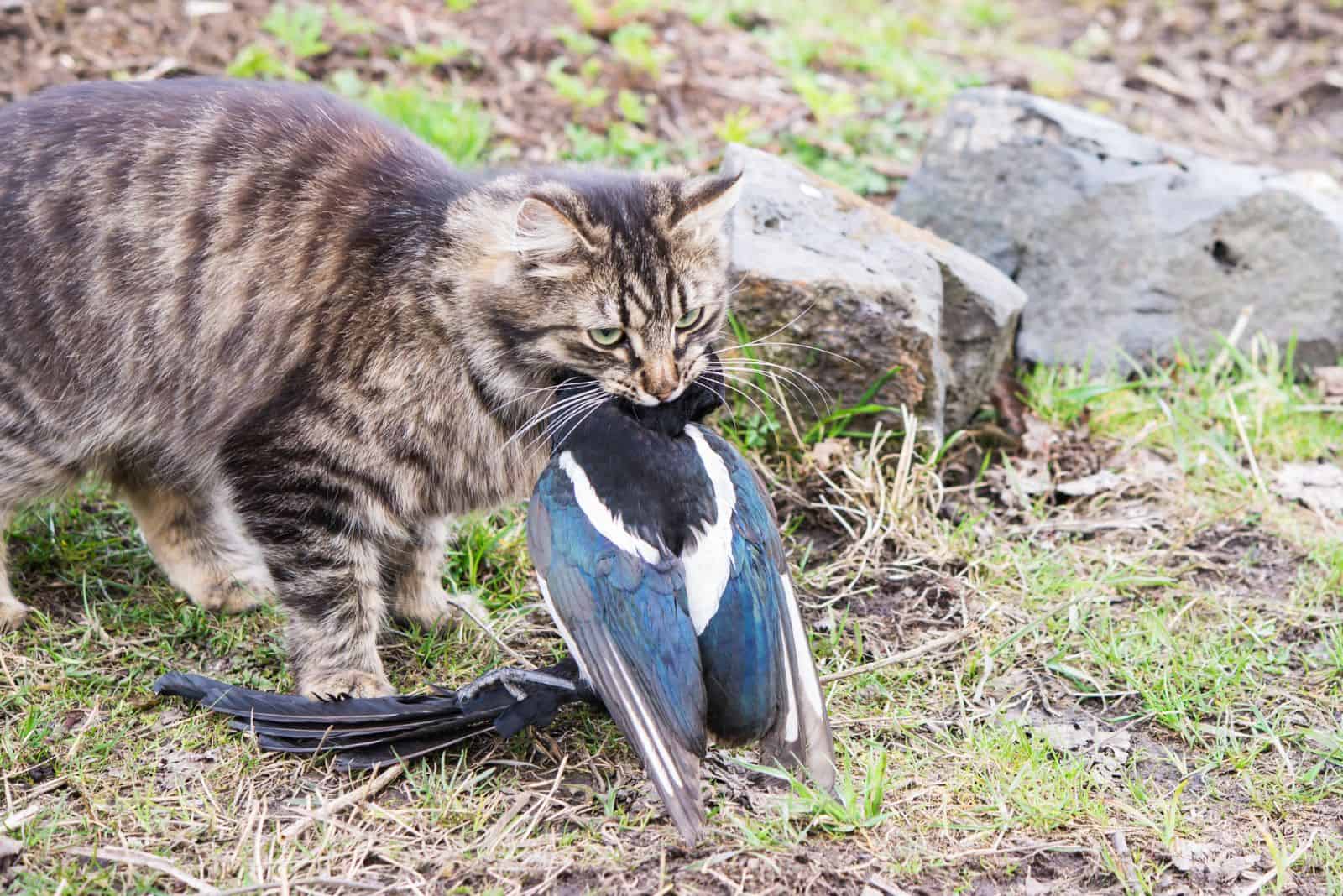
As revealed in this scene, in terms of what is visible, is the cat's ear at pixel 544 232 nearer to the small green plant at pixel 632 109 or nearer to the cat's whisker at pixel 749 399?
the cat's whisker at pixel 749 399

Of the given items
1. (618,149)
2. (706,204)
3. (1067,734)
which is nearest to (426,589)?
(706,204)

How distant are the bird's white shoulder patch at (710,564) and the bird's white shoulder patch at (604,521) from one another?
0.09 m

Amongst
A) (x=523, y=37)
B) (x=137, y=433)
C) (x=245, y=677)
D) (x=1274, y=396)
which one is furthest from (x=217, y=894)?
(x=523, y=37)

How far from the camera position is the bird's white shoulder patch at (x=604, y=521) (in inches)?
110

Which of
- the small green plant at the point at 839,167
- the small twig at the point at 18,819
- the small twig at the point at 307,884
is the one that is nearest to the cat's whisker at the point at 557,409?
the small twig at the point at 307,884

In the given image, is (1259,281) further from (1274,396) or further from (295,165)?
(295,165)

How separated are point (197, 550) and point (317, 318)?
3.09ft

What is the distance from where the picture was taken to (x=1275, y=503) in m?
4.19

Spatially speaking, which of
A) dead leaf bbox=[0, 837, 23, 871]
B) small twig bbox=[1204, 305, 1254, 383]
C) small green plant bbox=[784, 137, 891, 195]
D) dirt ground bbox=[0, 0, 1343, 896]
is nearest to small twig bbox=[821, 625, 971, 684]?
dirt ground bbox=[0, 0, 1343, 896]

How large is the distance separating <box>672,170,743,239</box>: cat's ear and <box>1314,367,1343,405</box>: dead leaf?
2.72 meters

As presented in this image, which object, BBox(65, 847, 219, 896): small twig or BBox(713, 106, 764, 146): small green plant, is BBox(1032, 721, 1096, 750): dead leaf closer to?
BBox(65, 847, 219, 896): small twig

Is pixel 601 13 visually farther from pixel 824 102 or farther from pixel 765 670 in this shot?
pixel 765 670

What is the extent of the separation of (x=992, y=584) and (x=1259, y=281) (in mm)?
2040

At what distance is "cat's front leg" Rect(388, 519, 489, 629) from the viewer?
353 centimetres
